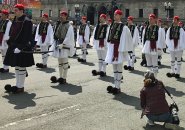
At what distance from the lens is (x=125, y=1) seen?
83.2 meters

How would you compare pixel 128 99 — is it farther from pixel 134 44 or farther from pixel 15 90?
pixel 134 44

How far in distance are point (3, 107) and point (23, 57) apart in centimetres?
194

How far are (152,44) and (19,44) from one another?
470 centimetres

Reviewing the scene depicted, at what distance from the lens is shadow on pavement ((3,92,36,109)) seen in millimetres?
9576

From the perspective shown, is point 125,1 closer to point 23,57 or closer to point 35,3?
point 35,3

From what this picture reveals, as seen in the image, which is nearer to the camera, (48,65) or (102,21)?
(102,21)

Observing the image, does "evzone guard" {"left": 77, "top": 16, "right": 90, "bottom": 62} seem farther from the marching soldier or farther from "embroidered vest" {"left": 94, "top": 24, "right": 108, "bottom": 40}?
the marching soldier

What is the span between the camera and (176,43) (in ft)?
48.3

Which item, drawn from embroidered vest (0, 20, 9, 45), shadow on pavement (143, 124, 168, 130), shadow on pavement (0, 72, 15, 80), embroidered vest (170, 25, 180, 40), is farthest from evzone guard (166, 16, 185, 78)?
shadow on pavement (143, 124, 168, 130)

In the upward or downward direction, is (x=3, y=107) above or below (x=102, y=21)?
below

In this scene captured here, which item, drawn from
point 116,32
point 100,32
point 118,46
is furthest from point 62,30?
point 100,32

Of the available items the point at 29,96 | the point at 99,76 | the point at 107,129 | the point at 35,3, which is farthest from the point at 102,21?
the point at 35,3

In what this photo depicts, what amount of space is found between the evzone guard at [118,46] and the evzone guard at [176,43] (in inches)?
156

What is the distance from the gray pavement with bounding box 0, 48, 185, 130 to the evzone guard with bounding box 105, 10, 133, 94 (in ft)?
1.65
